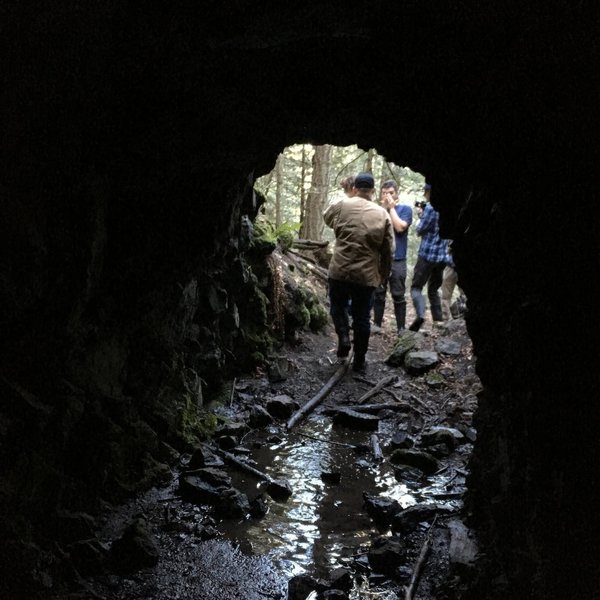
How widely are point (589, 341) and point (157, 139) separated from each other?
3095mm

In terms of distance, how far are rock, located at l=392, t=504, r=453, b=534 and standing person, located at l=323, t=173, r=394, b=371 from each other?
4125 mm

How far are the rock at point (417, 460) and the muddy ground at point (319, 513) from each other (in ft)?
0.04

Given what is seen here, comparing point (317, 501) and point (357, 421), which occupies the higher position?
point (357, 421)

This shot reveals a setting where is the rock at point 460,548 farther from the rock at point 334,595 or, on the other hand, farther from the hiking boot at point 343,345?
the hiking boot at point 343,345

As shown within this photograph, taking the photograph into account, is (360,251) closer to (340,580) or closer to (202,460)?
(202,460)

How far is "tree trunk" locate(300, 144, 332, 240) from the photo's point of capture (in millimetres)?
13422

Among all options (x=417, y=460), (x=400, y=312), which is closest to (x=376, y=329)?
(x=400, y=312)

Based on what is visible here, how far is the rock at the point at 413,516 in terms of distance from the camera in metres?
4.48

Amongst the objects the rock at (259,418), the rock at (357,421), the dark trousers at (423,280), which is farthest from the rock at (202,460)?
the dark trousers at (423,280)

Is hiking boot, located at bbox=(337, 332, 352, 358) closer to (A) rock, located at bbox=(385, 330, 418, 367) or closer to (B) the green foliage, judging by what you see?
(A) rock, located at bbox=(385, 330, 418, 367)

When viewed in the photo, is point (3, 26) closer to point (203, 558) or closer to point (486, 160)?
point (486, 160)

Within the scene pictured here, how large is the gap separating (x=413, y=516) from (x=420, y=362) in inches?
170

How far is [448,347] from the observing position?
29.8ft

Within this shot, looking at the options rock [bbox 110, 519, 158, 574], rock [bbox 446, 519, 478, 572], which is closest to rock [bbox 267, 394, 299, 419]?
rock [bbox 446, 519, 478, 572]
